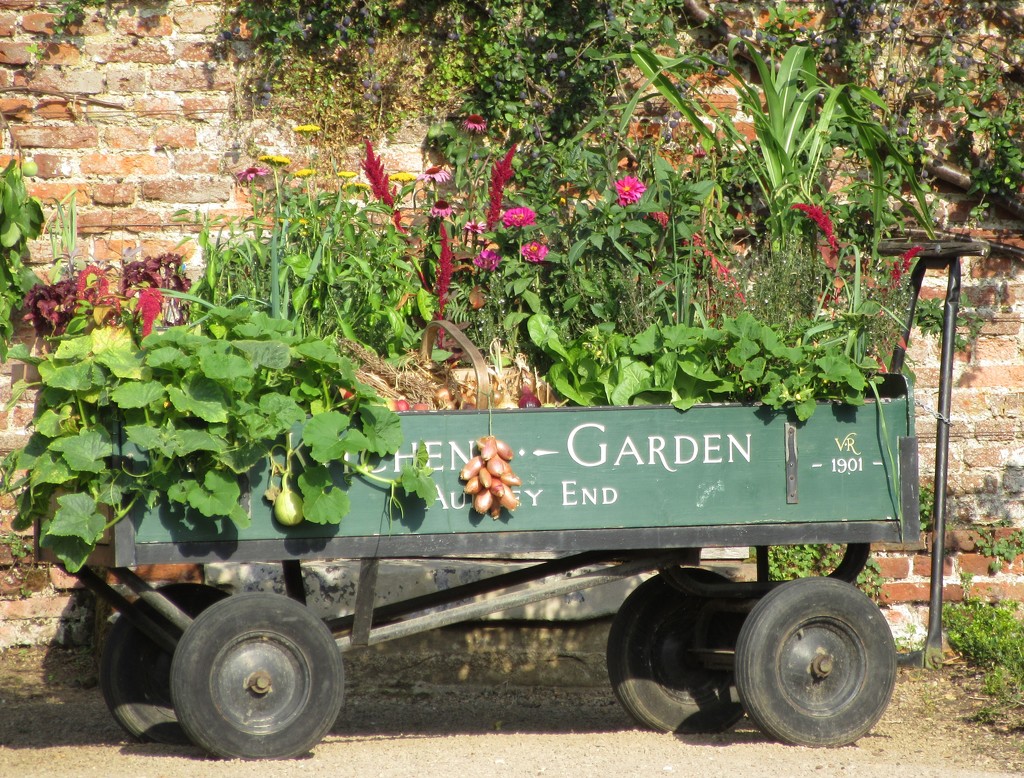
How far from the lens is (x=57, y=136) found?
13.6 feet

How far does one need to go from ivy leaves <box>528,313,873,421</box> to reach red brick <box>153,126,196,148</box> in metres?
2.01

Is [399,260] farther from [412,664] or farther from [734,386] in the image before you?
[412,664]

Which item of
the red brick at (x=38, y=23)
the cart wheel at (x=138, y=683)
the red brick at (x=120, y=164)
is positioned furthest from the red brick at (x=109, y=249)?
the cart wheel at (x=138, y=683)

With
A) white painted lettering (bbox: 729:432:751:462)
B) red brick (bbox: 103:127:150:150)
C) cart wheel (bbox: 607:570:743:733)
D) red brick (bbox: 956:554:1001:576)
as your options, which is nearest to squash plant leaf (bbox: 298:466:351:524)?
white painted lettering (bbox: 729:432:751:462)

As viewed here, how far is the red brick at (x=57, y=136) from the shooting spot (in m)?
4.14

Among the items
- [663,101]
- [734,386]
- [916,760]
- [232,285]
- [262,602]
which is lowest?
[916,760]

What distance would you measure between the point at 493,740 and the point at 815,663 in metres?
0.83

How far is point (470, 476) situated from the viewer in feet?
8.57

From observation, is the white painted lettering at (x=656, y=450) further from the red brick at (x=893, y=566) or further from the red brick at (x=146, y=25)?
the red brick at (x=146, y=25)

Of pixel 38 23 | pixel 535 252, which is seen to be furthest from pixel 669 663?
pixel 38 23

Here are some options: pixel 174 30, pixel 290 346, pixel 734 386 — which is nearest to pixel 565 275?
pixel 734 386

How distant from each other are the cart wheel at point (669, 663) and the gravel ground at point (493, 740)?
0.25ft

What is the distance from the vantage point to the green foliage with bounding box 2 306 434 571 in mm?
2443

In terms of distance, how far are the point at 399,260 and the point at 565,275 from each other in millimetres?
467
